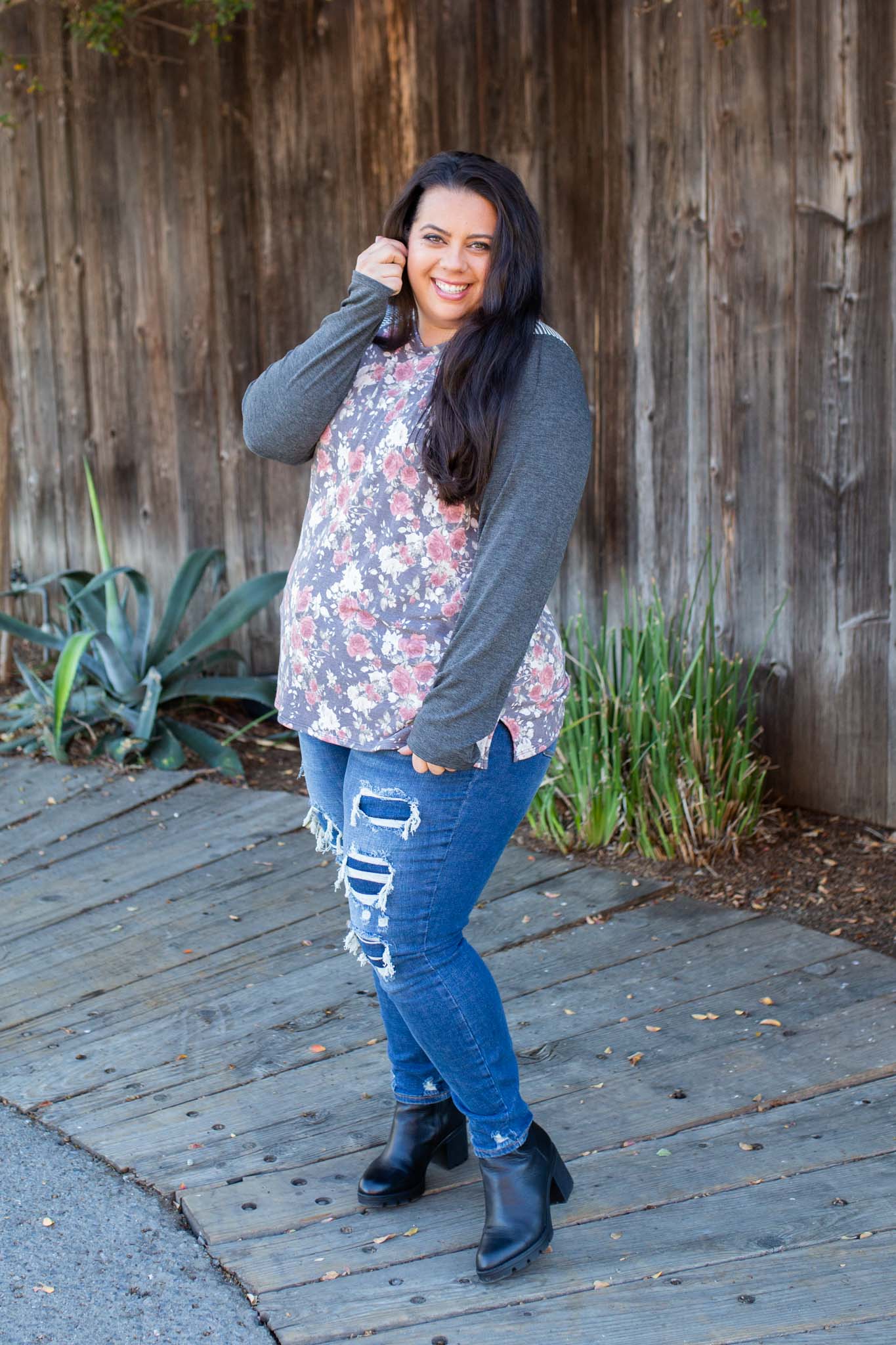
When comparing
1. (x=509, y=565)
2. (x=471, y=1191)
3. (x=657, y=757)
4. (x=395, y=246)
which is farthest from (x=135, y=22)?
(x=471, y=1191)

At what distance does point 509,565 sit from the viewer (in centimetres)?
190

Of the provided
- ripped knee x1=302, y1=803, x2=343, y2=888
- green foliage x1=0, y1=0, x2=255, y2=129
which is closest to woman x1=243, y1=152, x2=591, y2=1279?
ripped knee x1=302, y1=803, x2=343, y2=888

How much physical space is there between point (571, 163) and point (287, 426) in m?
2.28

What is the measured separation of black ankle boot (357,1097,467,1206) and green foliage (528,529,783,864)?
144 cm

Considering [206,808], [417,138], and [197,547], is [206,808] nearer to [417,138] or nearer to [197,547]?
[197,547]

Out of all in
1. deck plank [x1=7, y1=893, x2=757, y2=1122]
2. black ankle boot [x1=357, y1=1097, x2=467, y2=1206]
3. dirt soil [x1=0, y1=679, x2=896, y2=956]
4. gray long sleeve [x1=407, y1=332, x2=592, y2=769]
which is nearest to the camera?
gray long sleeve [x1=407, y1=332, x2=592, y2=769]

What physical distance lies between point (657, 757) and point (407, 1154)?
1.54m

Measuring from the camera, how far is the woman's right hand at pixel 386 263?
6.57ft

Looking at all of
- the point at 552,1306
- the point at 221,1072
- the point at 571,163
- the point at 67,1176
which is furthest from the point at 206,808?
the point at 552,1306

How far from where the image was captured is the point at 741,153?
144 inches

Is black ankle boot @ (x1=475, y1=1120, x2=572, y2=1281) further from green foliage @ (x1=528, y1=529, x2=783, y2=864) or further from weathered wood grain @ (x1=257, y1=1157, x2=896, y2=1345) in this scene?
green foliage @ (x1=528, y1=529, x2=783, y2=864)

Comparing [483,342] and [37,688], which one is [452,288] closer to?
[483,342]

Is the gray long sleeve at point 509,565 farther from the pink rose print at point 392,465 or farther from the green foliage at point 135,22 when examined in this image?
the green foliage at point 135,22

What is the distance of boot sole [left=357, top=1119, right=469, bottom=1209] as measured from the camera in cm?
224
